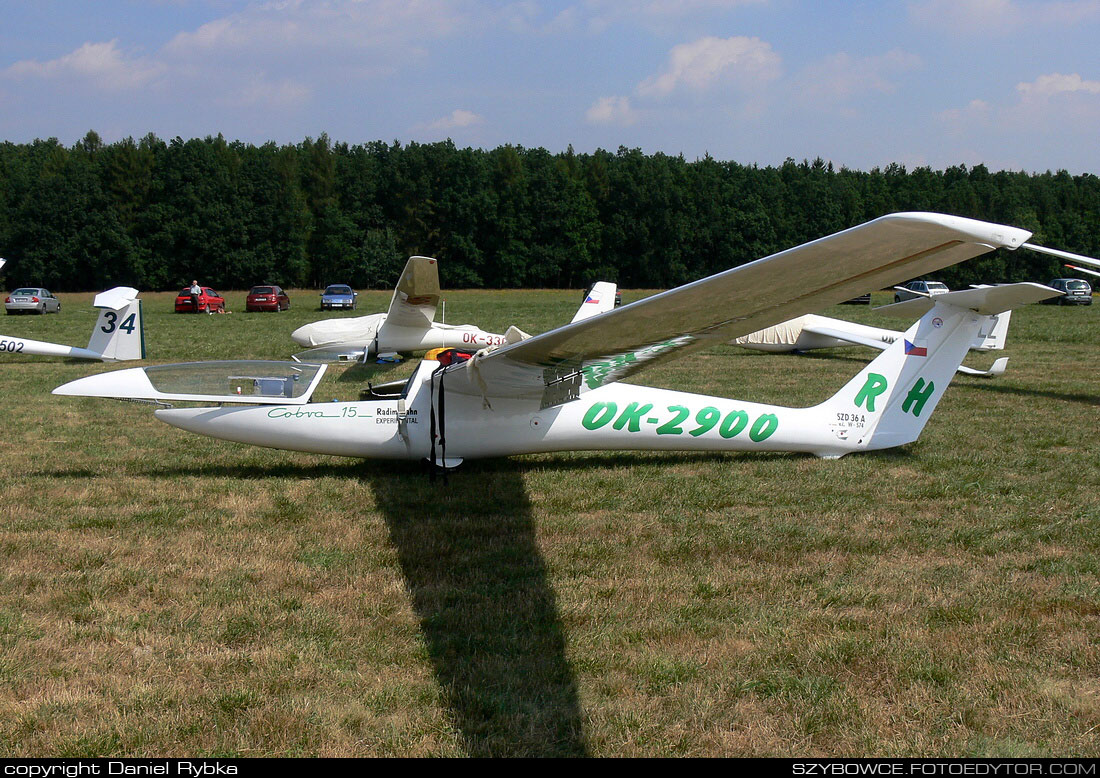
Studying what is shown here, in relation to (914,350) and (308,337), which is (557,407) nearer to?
(914,350)

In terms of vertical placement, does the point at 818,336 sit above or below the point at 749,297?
below

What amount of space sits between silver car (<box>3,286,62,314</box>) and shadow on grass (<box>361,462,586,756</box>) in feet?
126

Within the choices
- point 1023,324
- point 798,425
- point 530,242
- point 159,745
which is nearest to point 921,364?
point 798,425

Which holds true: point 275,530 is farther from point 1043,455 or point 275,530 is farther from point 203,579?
point 1043,455

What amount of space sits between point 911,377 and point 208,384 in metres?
6.61

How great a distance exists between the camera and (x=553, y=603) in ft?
16.2

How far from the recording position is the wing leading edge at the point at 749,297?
3168 mm

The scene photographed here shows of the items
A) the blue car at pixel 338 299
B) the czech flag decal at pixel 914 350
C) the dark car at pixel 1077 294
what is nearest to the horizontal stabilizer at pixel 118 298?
the czech flag decal at pixel 914 350

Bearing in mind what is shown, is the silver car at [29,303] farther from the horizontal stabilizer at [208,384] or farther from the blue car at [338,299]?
the horizontal stabilizer at [208,384]

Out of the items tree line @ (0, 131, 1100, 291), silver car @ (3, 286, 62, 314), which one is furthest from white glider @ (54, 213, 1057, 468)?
tree line @ (0, 131, 1100, 291)

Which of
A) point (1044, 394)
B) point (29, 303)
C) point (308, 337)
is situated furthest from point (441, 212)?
point (1044, 394)

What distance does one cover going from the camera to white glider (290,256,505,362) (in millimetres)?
16828

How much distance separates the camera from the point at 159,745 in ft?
11.3

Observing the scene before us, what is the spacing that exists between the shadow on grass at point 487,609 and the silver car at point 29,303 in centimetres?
3852
